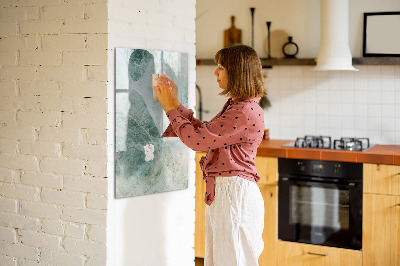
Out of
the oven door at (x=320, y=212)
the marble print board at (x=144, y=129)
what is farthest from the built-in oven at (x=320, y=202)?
the marble print board at (x=144, y=129)

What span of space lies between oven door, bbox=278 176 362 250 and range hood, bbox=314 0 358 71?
86cm

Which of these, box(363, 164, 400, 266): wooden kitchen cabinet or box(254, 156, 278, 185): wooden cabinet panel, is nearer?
box(363, 164, 400, 266): wooden kitchen cabinet

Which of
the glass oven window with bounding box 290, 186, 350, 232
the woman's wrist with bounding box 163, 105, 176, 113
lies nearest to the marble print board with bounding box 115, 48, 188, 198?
the woman's wrist with bounding box 163, 105, 176, 113

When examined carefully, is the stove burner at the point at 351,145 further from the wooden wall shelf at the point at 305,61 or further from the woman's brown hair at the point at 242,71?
the woman's brown hair at the point at 242,71

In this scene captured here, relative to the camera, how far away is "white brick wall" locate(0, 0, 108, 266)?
2.82 meters

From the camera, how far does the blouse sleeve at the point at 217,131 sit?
8.66ft

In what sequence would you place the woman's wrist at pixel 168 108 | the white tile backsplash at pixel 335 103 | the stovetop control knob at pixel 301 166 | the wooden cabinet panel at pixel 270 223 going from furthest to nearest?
the white tile backsplash at pixel 335 103
the wooden cabinet panel at pixel 270 223
the stovetop control knob at pixel 301 166
the woman's wrist at pixel 168 108

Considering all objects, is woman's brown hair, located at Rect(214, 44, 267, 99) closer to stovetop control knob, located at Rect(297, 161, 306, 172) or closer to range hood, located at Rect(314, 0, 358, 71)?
stovetop control knob, located at Rect(297, 161, 306, 172)

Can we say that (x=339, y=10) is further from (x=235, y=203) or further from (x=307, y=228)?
(x=235, y=203)

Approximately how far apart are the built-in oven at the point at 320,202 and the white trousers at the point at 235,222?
136 centimetres

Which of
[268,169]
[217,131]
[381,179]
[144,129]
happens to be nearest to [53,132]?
[144,129]

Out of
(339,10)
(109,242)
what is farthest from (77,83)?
(339,10)

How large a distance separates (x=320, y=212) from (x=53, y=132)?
6.67ft

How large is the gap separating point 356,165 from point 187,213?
1329 millimetres
